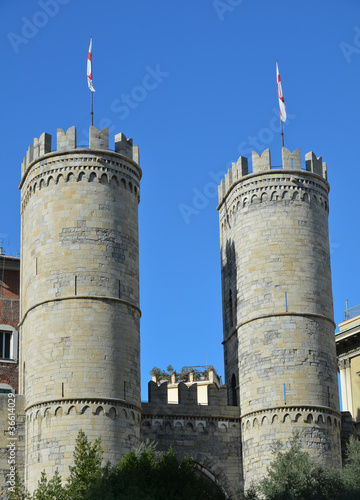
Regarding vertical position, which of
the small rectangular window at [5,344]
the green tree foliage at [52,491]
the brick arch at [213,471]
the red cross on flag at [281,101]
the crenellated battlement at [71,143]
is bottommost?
the green tree foliage at [52,491]

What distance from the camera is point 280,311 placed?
45.8 meters

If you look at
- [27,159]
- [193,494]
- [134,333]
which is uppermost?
[27,159]

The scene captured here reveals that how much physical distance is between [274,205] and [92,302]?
33.4 ft

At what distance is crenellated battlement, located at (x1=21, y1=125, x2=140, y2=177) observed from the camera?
4459cm

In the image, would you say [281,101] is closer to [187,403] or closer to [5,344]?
[187,403]

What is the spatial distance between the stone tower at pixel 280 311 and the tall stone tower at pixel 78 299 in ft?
18.2

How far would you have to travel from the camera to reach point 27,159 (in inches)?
1809

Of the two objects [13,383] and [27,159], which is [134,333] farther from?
[13,383]

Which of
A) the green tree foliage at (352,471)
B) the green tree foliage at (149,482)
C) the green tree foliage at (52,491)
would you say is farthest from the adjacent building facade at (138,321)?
the green tree foliage at (149,482)

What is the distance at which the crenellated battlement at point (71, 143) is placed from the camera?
4459cm

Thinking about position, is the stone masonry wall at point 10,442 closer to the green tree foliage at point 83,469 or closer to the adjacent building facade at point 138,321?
the adjacent building facade at point 138,321

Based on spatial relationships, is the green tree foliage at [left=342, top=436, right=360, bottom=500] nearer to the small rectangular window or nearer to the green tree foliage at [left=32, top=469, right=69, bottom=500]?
the green tree foliage at [left=32, top=469, right=69, bottom=500]

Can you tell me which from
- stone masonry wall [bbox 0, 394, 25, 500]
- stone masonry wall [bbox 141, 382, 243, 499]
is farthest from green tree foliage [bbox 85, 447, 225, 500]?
stone masonry wall [bbox 141, 382, 243, 499]

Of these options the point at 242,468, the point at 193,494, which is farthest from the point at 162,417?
the point at 193,494
